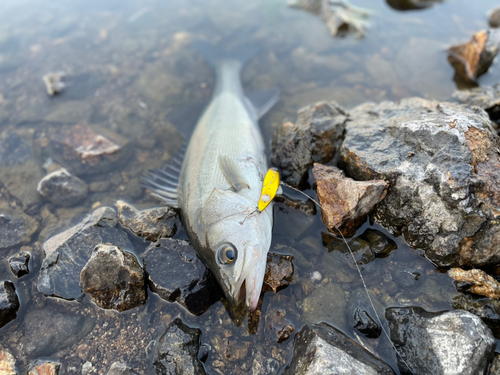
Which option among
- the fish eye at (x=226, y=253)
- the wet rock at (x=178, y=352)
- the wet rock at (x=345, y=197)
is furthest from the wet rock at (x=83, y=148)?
the wet rock at (x=345, y=197)

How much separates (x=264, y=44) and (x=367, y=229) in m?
5.61

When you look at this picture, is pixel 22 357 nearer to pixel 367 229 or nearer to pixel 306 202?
pixel 306 202

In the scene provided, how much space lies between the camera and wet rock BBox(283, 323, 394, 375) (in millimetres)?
2684

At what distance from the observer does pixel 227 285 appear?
3.18m

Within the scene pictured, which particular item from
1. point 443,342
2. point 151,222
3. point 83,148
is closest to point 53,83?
point 83,148

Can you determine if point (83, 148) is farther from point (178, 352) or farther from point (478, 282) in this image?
point (478, 282)

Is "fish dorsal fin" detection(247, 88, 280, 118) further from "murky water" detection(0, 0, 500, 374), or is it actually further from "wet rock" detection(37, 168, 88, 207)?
"wet rock" detection(37, 168, 88, 207)

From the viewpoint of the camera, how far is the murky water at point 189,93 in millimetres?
3445

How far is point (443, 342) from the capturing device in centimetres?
276

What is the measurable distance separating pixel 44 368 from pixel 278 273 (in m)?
2.73

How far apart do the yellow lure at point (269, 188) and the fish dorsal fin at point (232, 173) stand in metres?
0.24

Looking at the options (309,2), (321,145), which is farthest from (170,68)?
(321,145)

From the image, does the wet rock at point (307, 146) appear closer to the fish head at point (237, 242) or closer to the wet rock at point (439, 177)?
the wet rock at point (439, 177)

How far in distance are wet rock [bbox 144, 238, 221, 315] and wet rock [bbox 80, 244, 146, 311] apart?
0.17 metres
